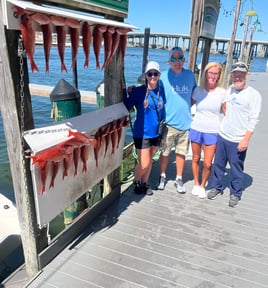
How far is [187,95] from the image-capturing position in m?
3.55

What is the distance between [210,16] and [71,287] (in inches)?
191

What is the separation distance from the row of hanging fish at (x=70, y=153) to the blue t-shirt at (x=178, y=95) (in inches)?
31.5

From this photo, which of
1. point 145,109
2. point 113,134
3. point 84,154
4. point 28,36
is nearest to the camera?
point 28,36

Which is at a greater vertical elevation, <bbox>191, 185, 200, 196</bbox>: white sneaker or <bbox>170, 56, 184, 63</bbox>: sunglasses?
<bbox>170, 56, 184, 63</bbox>: sunglasses

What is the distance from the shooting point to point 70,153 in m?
2.44

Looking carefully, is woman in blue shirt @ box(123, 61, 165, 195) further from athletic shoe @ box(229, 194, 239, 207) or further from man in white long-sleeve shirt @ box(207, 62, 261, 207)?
athletic shoe @ box(229, 194, 239, 207)

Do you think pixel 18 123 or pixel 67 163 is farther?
pixel 67 163

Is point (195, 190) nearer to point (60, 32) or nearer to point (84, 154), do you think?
point (84, 154)

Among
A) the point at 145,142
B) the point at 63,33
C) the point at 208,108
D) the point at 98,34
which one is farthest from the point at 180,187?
the point at 63,33

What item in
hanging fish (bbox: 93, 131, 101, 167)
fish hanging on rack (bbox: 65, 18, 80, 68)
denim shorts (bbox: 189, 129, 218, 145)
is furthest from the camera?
denim shorts (bbox: 189, 129, 218, 145)

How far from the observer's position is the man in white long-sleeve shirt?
10.7 ft

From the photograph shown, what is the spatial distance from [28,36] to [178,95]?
209 cm

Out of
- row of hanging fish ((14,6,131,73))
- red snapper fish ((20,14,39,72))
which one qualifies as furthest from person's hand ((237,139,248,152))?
red snapper fish ((20,14,39,72))

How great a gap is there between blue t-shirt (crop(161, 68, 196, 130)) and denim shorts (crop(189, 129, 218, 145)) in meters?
0.17
